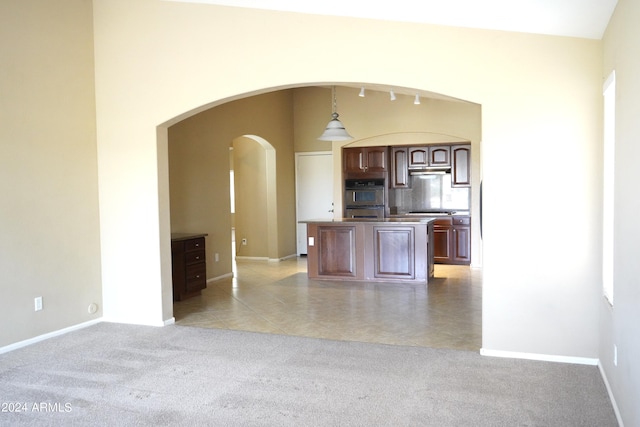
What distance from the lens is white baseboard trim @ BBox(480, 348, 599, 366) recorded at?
3.77 meters

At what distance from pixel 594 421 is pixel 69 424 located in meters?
2.95

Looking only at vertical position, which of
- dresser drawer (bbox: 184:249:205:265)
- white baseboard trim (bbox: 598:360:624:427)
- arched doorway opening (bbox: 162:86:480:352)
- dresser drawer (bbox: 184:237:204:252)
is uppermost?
arched doorway opening (bbox: 162:86:480:352)

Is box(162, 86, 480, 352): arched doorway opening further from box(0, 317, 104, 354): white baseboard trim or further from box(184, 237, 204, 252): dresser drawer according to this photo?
box(0, 317, 104, 354): white baseboard trim

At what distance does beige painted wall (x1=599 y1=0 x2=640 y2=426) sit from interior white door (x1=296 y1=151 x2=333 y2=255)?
712 cm

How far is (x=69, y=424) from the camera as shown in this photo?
2.90 m

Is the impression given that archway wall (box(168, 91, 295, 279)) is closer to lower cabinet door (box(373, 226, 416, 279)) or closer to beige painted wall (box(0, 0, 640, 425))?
beige painted wall (box(0, 0, 640, 425))

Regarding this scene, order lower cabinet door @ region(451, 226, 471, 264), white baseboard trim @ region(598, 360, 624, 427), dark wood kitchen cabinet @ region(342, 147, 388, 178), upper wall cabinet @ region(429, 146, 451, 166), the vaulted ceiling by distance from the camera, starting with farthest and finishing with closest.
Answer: dark wood kitchen cabinet @ region(342, 147, 388, 178), upper wall cabinet @ region(429, 146, 451, 166), lower cabinet door @ region(451, 226, 471, 264), the vaulted ceiling, white baseboard trim @ region(598, 360, 624, 427)

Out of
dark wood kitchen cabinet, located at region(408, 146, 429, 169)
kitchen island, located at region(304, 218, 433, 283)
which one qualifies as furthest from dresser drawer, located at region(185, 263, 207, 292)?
dark wood kitchen cabinet, located at region(408, 146, 429, 169)

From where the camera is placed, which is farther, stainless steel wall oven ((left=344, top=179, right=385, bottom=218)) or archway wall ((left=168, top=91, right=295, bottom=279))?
stainless steel wall oven ((left=344, top=179, right=385, bottom=218))

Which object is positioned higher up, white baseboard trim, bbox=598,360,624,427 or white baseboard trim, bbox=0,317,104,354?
white baseboard trim, bbox=0,317,104,354

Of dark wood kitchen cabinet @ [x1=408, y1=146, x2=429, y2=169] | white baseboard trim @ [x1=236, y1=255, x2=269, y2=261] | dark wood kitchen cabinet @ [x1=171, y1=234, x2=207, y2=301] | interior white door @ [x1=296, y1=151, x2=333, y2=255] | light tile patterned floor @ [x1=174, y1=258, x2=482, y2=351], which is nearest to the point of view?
light tile patterned floor @ [x1=174, y1=258, x2=482, y2=351]

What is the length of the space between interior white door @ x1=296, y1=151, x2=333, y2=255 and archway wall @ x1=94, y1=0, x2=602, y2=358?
5.32 meters

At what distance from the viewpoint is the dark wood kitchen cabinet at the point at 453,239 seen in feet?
28.3

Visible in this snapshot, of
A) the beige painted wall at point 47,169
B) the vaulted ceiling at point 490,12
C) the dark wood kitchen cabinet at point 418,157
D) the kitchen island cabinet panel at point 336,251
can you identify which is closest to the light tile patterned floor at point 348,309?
the kitchen island cabinet panel at point 336,251
